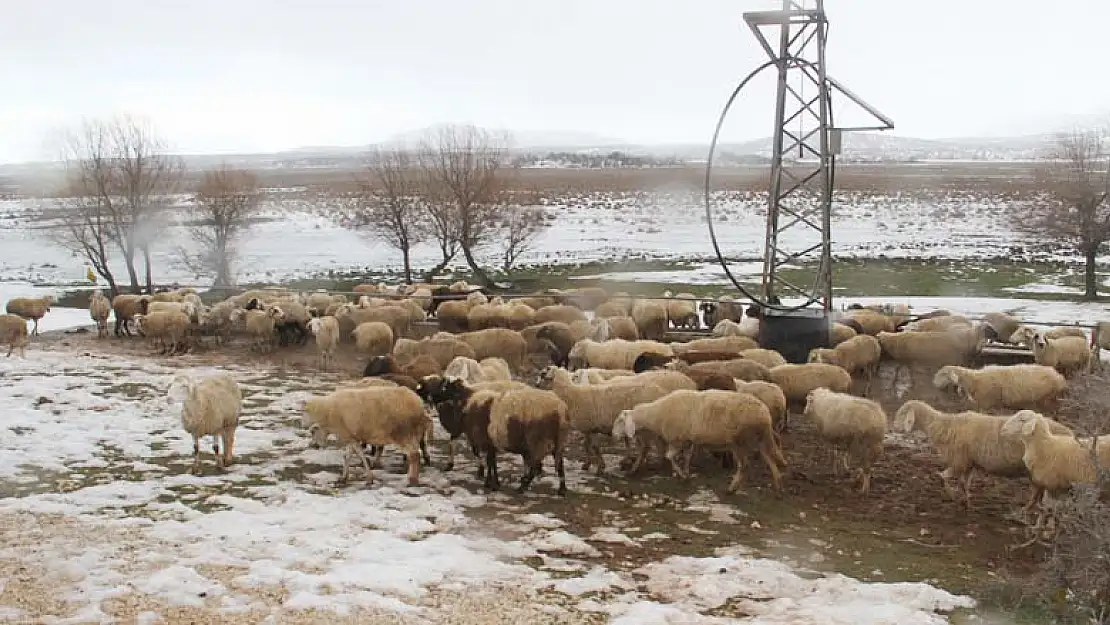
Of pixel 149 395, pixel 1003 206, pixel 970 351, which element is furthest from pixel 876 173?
pixel 149 395

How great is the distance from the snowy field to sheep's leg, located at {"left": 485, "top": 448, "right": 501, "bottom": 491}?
82.5 ft

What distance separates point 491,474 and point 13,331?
39.7 ft

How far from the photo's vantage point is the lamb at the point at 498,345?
15344mm

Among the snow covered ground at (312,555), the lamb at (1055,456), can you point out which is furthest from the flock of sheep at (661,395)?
the snow covered ground at (312,555)

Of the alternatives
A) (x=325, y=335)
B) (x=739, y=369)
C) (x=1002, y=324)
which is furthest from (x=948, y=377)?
(x=325, y=335)

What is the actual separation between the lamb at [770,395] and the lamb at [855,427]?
2.07 ft

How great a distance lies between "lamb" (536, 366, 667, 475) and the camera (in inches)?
416

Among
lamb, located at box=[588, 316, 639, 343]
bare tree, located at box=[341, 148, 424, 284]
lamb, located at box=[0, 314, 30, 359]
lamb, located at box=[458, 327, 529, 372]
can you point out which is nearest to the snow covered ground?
lamb, located at box=[458, 327, 529, 372]

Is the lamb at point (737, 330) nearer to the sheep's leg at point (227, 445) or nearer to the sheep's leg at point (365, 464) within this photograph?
the sheep's leg at point (365, 464)

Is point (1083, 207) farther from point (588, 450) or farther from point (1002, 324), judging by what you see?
point (588, 450)

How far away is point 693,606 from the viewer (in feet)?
22.1

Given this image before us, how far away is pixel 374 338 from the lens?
54.1 ft

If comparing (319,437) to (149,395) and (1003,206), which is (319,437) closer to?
(149,395)

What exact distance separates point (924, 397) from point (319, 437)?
9.08m
